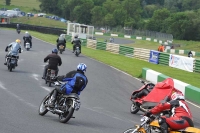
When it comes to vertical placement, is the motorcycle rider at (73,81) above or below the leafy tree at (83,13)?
above

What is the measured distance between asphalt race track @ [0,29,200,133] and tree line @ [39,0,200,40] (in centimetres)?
7378

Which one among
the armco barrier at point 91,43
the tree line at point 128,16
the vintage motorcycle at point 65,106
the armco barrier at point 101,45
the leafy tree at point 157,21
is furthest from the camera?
the leafy tree at point 157,21

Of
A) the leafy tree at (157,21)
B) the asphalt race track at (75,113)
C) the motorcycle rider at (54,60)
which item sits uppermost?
the motorcycle rider at (54,60)

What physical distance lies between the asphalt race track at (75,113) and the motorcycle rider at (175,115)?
280 centimetres

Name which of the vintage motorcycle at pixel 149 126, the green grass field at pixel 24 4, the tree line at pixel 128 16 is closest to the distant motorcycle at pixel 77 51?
the vintage motorcycle at pixel 149 126

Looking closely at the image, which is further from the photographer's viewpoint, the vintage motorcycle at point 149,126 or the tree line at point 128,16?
the tree line at point 128,16

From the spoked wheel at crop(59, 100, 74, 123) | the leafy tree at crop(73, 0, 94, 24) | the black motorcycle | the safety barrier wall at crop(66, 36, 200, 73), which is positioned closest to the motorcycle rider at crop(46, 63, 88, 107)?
the spoked wheel at crop(59, 100, 74, 123)

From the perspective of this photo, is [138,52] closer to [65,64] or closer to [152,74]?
[65,64]

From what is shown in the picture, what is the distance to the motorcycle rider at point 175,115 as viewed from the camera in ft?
29.7

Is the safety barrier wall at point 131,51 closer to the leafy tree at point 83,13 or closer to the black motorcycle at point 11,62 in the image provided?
the black motorcycle at point 11,62

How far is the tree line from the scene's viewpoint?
9881 centimetres

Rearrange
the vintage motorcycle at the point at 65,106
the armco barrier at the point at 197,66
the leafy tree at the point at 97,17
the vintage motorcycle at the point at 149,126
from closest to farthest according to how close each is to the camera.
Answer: the vintage motorcycle at the point at 149,126 < the vintage motorcycle at the point at 65,106 < the armco barrier at the point at 197,66 < the leafy tree at the point at 97,17

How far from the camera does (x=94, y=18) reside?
121 metres

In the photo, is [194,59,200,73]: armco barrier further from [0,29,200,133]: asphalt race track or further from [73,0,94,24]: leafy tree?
[73,0,94,24]: leafy tree
